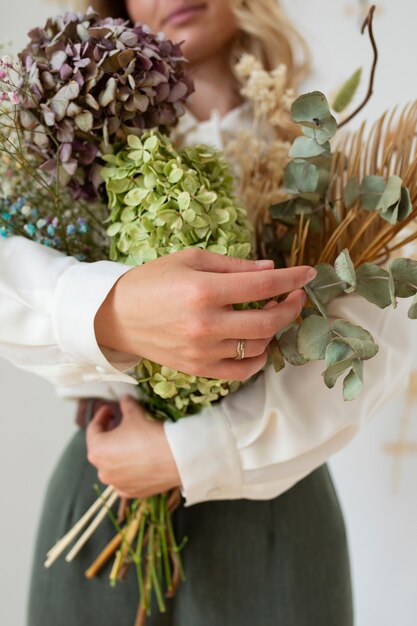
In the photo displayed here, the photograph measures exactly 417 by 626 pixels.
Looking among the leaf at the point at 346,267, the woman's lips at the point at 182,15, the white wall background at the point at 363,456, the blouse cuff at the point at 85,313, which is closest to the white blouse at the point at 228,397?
the blouse cuff at the point at 85,313

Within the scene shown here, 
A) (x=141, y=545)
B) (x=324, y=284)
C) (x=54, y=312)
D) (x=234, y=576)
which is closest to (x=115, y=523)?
(x=141, y=545)

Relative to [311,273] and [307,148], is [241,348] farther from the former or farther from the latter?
[307,148]

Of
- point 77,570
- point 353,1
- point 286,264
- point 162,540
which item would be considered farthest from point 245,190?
point 353,1

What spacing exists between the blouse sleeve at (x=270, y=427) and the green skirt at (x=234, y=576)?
97 millimetres

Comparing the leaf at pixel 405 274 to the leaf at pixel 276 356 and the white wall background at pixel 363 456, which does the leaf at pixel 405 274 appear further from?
the white wall background at pixel 363 456

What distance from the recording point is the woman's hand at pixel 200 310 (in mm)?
599

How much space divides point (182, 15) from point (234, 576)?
85cm

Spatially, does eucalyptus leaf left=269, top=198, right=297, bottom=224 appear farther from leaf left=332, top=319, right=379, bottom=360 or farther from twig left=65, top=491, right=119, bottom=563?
twig left=65, top=491, right=119, bottom=563

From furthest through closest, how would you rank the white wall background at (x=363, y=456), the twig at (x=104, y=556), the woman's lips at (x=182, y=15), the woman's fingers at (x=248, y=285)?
the white wall background at (x=363, y=456), the woman's lips at (x=182, y=15), the twig at (x=104, y=556), the woman's fingers at (x=248, y=285)

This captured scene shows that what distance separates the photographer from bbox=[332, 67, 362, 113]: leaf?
2.60ft

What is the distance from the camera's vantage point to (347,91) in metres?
0.80

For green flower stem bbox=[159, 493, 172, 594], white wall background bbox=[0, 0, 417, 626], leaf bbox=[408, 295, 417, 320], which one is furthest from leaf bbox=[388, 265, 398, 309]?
white wall background bbox=[0, 0, 417, 626]

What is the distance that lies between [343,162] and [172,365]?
338mm

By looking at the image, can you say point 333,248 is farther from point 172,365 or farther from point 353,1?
point 353,1
